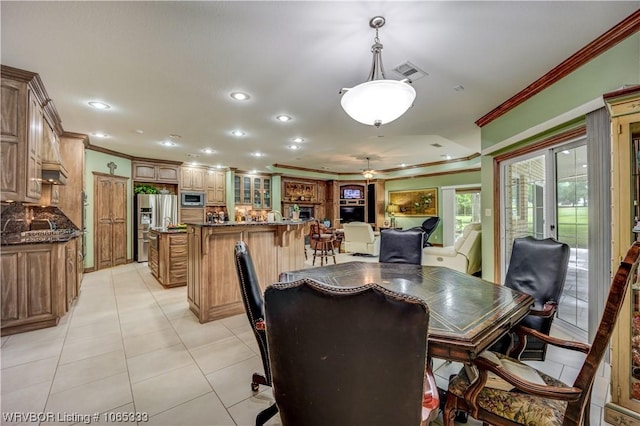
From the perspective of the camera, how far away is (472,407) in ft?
3.99

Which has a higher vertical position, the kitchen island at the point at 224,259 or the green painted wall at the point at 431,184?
the green painted wall at the point at 431,184

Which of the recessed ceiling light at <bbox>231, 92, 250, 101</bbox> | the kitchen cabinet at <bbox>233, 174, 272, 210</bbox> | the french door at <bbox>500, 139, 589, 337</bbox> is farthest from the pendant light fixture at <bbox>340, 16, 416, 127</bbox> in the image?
the kitchen cabinet at <bbox>233, 174, 272, 210</bbox>

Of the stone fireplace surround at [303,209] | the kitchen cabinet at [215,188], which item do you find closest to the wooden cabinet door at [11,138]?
the kitchen cabinet at [215,188]

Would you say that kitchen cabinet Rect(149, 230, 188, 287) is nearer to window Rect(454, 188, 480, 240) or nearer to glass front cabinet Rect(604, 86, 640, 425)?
glass front cabinet Rect(604, 86, 640, 425)

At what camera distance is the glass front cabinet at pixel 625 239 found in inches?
60.2

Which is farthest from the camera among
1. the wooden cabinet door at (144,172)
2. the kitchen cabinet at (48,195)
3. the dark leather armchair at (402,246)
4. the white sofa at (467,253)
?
the wooden cabinet door at (144,172)

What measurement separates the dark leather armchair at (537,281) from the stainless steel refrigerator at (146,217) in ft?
21.4

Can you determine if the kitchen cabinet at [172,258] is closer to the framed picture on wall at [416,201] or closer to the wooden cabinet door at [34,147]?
the wooden cabinet door at [34,147]

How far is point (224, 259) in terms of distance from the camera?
3.21 meters

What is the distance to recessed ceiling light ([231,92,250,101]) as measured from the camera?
10.0ft

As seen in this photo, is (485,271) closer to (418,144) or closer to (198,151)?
(418,144)

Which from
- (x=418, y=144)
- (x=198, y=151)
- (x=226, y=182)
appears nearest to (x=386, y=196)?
(x=418, y=144)

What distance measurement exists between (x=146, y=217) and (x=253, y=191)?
9.95ft

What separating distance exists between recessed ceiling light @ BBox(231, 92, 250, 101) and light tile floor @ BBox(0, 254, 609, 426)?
8.43ft
